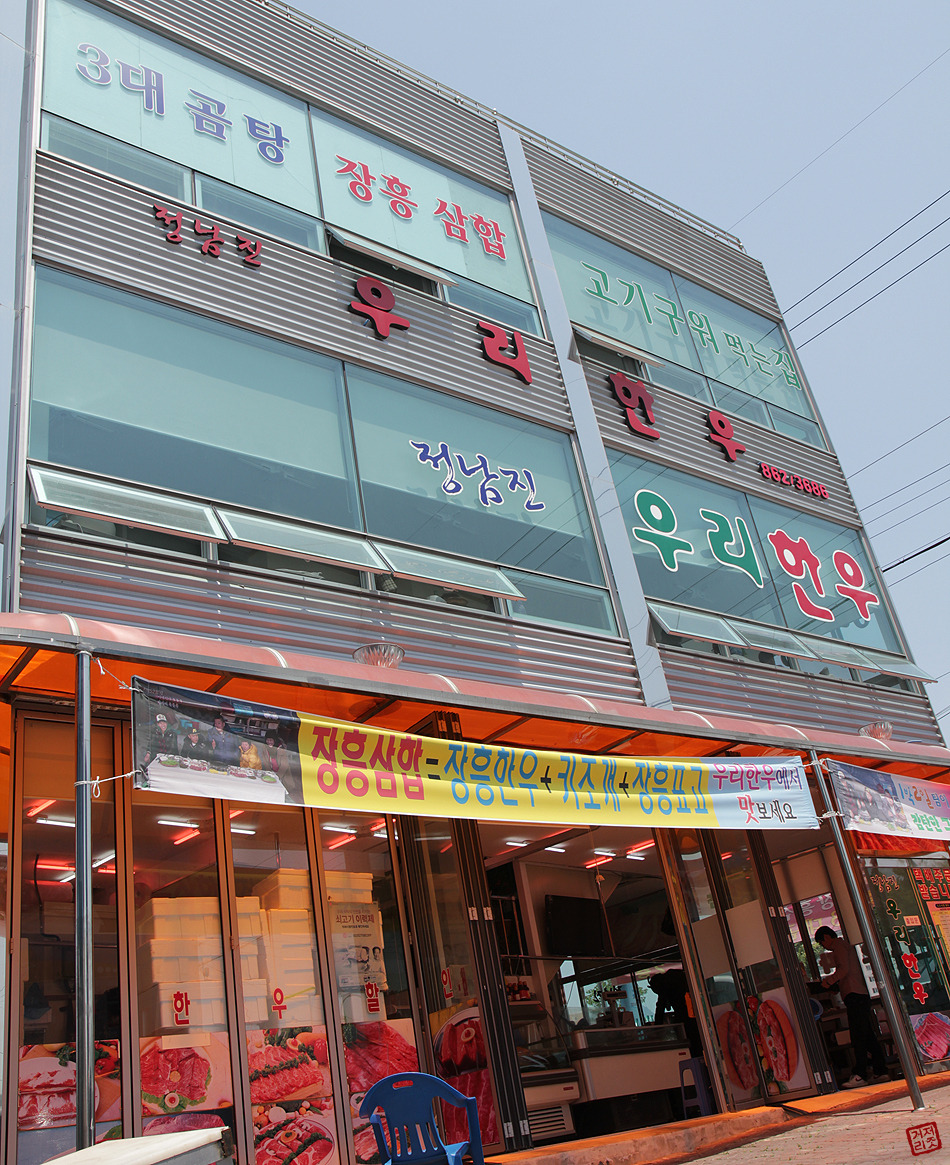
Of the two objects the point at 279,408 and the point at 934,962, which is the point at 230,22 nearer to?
the point at 279,408

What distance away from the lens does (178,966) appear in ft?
20.5

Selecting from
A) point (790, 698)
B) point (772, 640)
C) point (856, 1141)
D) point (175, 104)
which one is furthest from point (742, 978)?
point (175, 104)

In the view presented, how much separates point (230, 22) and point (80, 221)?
3.99 meters

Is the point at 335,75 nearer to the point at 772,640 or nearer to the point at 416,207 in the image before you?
the point at 416,207

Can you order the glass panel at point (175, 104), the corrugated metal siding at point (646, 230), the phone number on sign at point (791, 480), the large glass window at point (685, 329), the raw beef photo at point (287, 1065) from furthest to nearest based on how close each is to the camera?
the corrugated metal siding at point (646, 230)
the phone number on sign at point (791, 480)
the large glass window at point (685, 329)
the glass panel at point (175, 104)
the raw beef photo at point (287, 1065)

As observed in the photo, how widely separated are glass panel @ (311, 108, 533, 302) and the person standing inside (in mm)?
8392

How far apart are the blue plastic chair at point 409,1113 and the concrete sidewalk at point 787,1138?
1531 millimetres

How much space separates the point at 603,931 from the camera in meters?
13.5

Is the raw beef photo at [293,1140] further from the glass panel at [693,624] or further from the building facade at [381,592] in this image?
the glass panel at [693,624]

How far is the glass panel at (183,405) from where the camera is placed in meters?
7.62

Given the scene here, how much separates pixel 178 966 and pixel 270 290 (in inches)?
239

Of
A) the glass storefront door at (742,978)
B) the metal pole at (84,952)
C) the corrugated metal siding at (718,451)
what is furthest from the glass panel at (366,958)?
the corrugated metal siding at (718,451)

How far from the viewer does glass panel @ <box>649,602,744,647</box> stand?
10602 mm

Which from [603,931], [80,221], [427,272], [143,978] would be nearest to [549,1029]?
[603,931]
